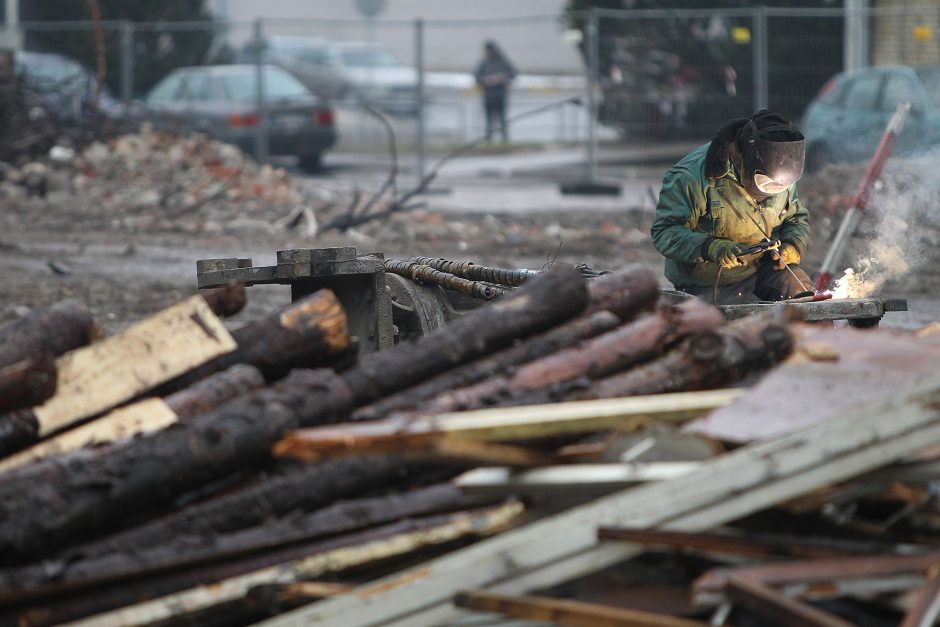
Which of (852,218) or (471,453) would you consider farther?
(852,218)

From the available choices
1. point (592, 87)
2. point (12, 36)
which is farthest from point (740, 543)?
point (12, 36)

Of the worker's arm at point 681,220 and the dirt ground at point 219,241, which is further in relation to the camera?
the dirt ground at point 219,241

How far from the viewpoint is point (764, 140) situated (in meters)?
5.61

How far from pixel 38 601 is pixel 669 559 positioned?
4.46 ft

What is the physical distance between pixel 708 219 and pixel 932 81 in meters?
10.5

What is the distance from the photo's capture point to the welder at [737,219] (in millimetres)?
5711

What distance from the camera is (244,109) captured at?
1947 centimetres

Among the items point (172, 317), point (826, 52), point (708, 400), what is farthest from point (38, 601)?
point (826, 52)

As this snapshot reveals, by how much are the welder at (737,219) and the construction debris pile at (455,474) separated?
2514mm

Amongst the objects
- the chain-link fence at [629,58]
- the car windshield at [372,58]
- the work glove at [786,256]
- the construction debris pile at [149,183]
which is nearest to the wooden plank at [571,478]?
the work glove at [786,256]

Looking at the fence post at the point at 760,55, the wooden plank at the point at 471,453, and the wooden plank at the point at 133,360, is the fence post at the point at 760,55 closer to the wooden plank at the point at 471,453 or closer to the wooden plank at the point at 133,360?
the wooden plank at the point at 133,360

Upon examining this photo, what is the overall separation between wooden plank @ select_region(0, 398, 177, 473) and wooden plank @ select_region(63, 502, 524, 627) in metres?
0.48

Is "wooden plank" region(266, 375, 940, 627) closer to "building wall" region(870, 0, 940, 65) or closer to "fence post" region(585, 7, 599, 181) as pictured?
"fence post" region(585, 7, 599, 181)

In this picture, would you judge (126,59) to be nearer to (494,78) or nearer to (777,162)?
(494,78)
